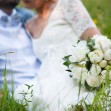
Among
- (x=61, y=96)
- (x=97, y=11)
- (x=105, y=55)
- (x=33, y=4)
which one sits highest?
(x=97, y=11)

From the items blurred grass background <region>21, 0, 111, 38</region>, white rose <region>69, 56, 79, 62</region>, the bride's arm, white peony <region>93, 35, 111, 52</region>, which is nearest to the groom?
the bride's arm

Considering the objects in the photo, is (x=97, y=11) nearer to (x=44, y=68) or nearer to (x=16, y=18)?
(x=16, y=18)

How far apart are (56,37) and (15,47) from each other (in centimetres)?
39

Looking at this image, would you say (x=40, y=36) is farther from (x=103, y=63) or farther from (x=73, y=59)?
(x=103, y=63)

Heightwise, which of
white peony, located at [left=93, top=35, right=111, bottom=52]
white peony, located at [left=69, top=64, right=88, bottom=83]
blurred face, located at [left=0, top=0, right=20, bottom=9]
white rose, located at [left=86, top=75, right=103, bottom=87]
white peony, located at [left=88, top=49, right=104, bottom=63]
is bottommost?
white rose, located at [left=86, top=75, right=103, bottom=87]

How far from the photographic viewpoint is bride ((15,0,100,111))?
3.99 m

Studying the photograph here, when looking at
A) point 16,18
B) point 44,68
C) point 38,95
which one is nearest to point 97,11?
point 16,18

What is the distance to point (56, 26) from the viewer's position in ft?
15.9

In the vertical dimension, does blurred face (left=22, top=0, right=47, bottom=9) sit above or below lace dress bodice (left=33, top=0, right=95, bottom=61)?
above

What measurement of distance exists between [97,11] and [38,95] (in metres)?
5.03

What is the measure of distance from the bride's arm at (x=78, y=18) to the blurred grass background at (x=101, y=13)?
242cm

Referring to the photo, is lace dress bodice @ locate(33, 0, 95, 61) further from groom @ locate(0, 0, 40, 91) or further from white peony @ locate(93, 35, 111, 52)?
white peony @ locate(93, 35, 111, 52)

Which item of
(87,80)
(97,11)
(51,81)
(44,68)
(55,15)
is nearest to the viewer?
(87,80)

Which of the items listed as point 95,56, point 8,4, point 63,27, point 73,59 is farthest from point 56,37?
point 95,56
